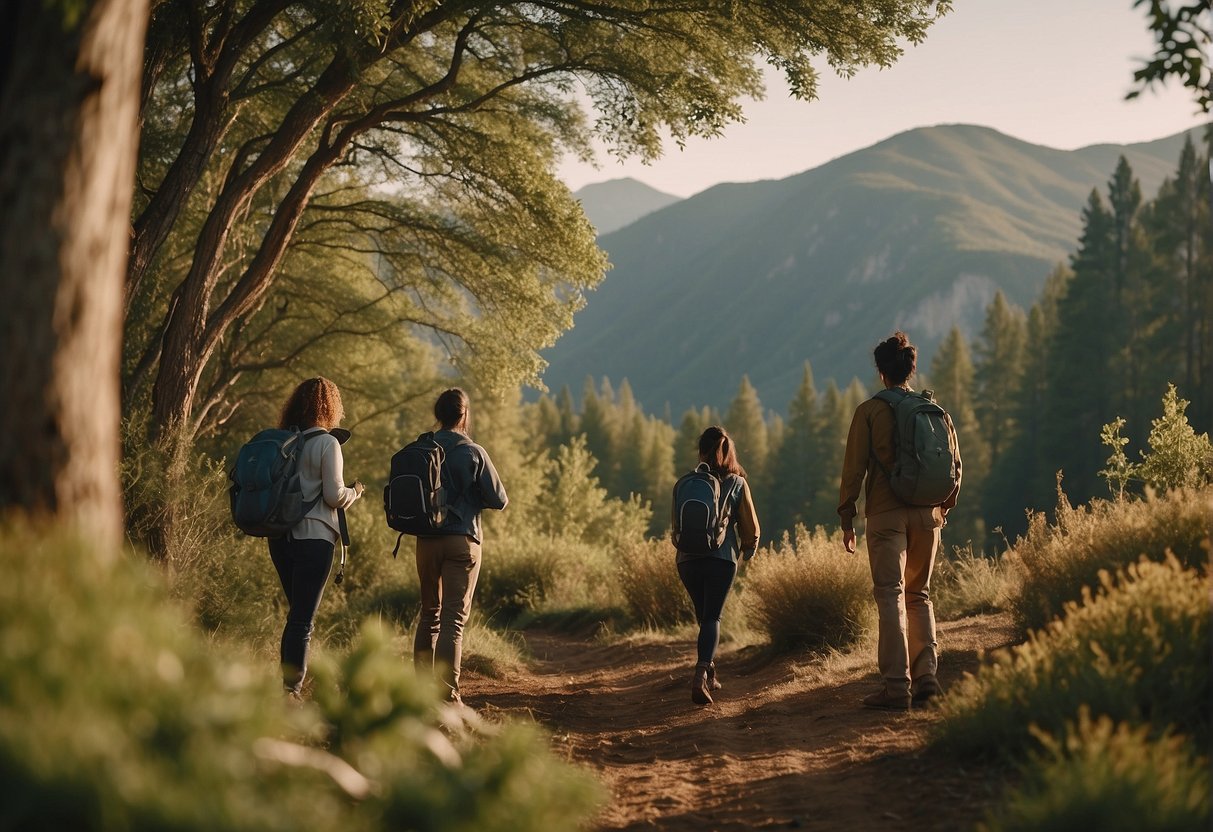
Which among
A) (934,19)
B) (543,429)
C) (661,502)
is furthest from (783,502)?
(934,19)

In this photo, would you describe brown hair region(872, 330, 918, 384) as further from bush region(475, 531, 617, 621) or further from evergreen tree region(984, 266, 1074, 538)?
→ evergreen tree region(984, 266, 1074, 538)

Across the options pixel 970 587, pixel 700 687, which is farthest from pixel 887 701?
pixel 970 587

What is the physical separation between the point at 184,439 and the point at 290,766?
7899 millimetres

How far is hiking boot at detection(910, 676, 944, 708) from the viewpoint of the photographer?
24.1 ft

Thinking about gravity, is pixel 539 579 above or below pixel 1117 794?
below

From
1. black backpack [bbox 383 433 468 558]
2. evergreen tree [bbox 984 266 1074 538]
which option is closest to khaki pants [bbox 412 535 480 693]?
black backpack [bbox 383 433 468 558]

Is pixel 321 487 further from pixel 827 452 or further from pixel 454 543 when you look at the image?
pixel 827 452

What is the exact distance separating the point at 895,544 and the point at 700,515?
1534 millimetres

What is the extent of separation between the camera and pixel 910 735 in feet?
21.2

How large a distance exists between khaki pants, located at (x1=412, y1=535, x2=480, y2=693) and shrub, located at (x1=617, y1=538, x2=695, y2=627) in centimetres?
706

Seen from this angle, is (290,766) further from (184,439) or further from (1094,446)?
(1094,446)

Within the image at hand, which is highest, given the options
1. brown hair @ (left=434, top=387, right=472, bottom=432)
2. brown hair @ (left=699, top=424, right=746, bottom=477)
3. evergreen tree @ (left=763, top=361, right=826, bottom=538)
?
brown hair @ (left=434, top=387, right=472, bottom=432)

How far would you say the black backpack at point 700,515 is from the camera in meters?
8.28

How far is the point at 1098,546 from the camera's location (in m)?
7.61
